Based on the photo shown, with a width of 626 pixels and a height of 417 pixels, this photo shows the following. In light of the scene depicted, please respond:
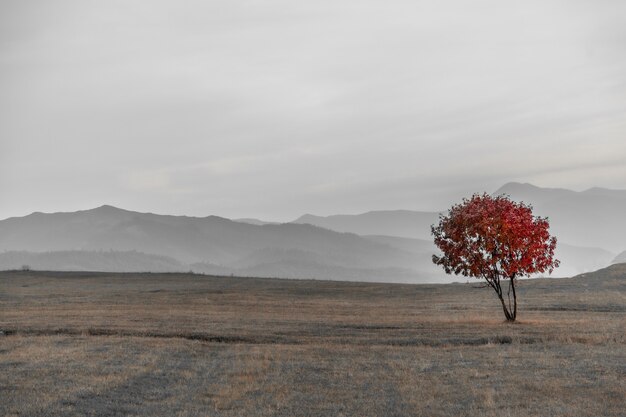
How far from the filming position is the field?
69.0 ft

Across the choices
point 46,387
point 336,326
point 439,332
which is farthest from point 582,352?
point 46,387

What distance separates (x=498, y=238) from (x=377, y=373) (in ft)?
75.4

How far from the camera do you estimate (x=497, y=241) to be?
155ft

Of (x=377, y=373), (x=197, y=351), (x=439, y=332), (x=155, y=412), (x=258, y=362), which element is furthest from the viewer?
(x=439, y=332)

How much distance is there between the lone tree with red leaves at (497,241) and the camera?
46.6 m

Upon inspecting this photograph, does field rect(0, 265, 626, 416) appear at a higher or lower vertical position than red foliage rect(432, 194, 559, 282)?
lower

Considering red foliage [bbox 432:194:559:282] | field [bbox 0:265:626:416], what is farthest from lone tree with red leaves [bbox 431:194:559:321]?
field [bbox 0:265:626:416]

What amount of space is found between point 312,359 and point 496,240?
21469 mm

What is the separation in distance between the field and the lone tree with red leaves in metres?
3.88

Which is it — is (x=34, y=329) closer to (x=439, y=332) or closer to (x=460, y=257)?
(x=439, y=332)

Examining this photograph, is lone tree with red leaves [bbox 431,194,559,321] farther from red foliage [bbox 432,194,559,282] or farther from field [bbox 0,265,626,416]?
field [bbox 0,265,626,416]

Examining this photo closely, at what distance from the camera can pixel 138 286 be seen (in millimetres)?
93875

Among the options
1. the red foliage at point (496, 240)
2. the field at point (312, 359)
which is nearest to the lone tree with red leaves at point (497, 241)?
the red foliage at point (496, 240)

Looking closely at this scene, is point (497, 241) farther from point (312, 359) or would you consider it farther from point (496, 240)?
point (312, 359)
